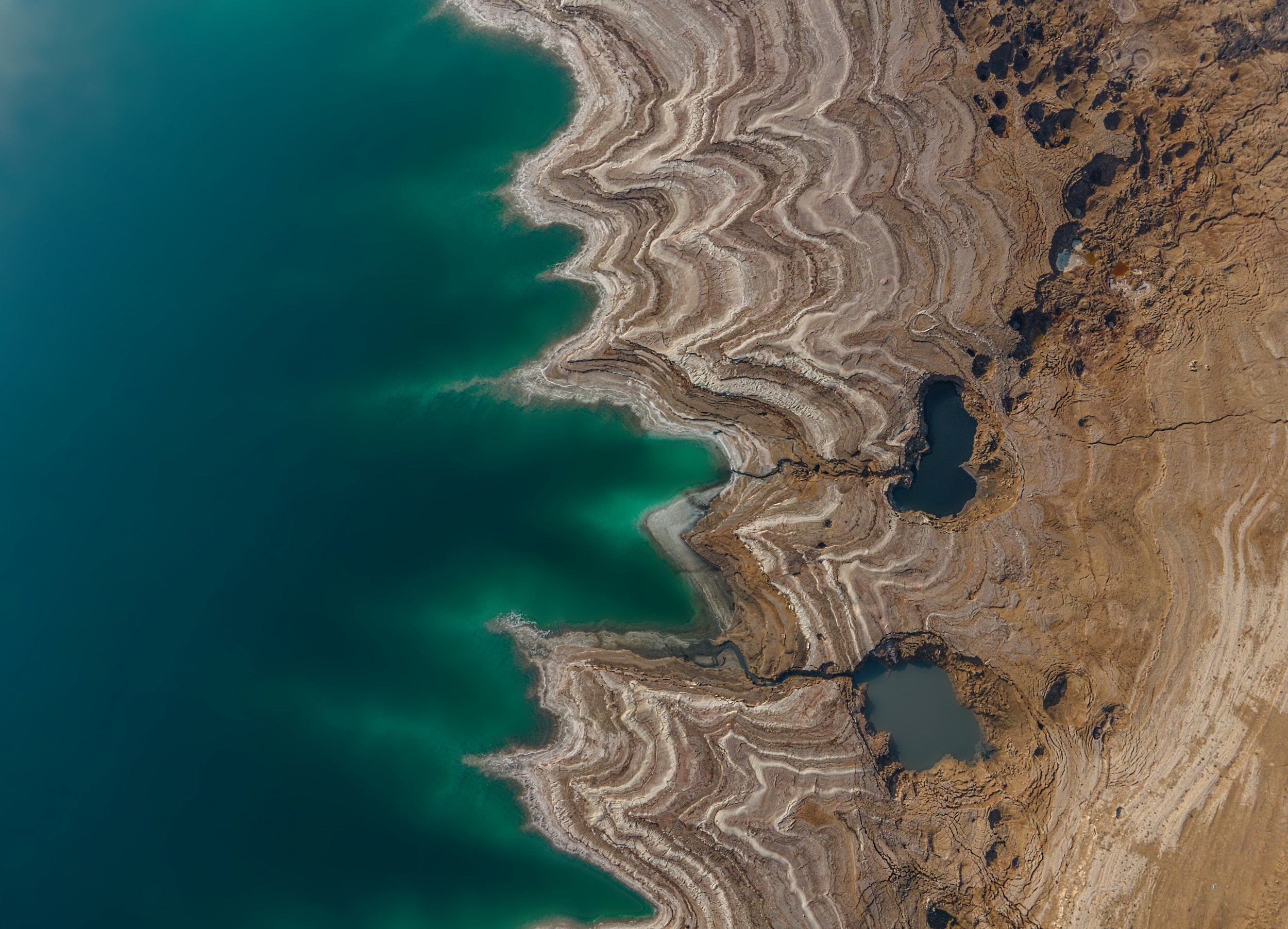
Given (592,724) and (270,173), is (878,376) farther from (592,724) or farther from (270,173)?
(270,173)

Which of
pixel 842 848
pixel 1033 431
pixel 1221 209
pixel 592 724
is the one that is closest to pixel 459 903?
pixel 592 724

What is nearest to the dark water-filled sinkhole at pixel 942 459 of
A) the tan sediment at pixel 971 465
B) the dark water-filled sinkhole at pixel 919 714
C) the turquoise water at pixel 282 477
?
the tan sediment at pixel 971 465

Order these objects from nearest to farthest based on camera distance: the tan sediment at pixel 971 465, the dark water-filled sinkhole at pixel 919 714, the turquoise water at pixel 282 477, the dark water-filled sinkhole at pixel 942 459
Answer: the tan sediment at pixel 971 465 → the dark water-filled sinkhole at pixel 919 714 → the dark water-filled sinkhole at pixel 942 459 → the turquoise water at pixel 282 477

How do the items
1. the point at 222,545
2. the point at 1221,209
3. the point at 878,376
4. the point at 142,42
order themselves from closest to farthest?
the point at 1221,209
the point at 878,376
the point at 222,545
the point at 142,42

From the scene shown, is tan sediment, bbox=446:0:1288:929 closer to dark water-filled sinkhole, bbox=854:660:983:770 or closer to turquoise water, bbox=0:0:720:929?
dark water-filled sinkhole, bbox=854:660:983:770

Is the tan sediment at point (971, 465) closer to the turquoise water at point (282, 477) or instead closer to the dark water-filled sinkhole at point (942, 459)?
the dark water-filled sinkhole at point (942, 459)

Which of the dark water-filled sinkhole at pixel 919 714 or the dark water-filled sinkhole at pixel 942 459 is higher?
the dark water-filled sinkhole at pixel 942 459
